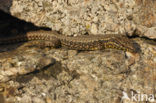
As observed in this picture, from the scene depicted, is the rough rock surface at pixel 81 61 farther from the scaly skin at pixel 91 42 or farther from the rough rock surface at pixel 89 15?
the scaly skin at pixel 91 42

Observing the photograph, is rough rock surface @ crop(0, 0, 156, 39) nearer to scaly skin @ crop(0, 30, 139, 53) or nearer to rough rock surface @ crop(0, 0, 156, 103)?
rough rock surface @ crop(0, 0, 156, 103)

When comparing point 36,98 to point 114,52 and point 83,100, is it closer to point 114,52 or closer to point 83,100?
point 83,100

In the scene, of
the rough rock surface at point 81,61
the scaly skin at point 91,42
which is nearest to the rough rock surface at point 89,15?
the rough rock surface at point 81,61

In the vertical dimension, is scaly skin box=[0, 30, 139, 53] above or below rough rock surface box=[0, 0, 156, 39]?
below

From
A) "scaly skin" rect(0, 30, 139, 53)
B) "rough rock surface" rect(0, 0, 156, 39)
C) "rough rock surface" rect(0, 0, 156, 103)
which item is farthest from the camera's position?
"rough rock surface" rect(0, 0, 156, 39)

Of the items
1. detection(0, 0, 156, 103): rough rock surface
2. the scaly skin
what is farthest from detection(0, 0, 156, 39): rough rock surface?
the scaly skin

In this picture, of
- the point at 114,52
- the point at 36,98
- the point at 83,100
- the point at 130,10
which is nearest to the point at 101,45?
the point at 114,52

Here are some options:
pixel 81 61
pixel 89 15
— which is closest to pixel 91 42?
pixel 81 61

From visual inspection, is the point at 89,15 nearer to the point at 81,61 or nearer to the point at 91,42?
the point at 91,42

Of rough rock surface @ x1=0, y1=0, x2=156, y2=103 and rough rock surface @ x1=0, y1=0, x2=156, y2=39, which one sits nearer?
rough rock surface @ x1=0, y1=0, x2=156, y2=103
